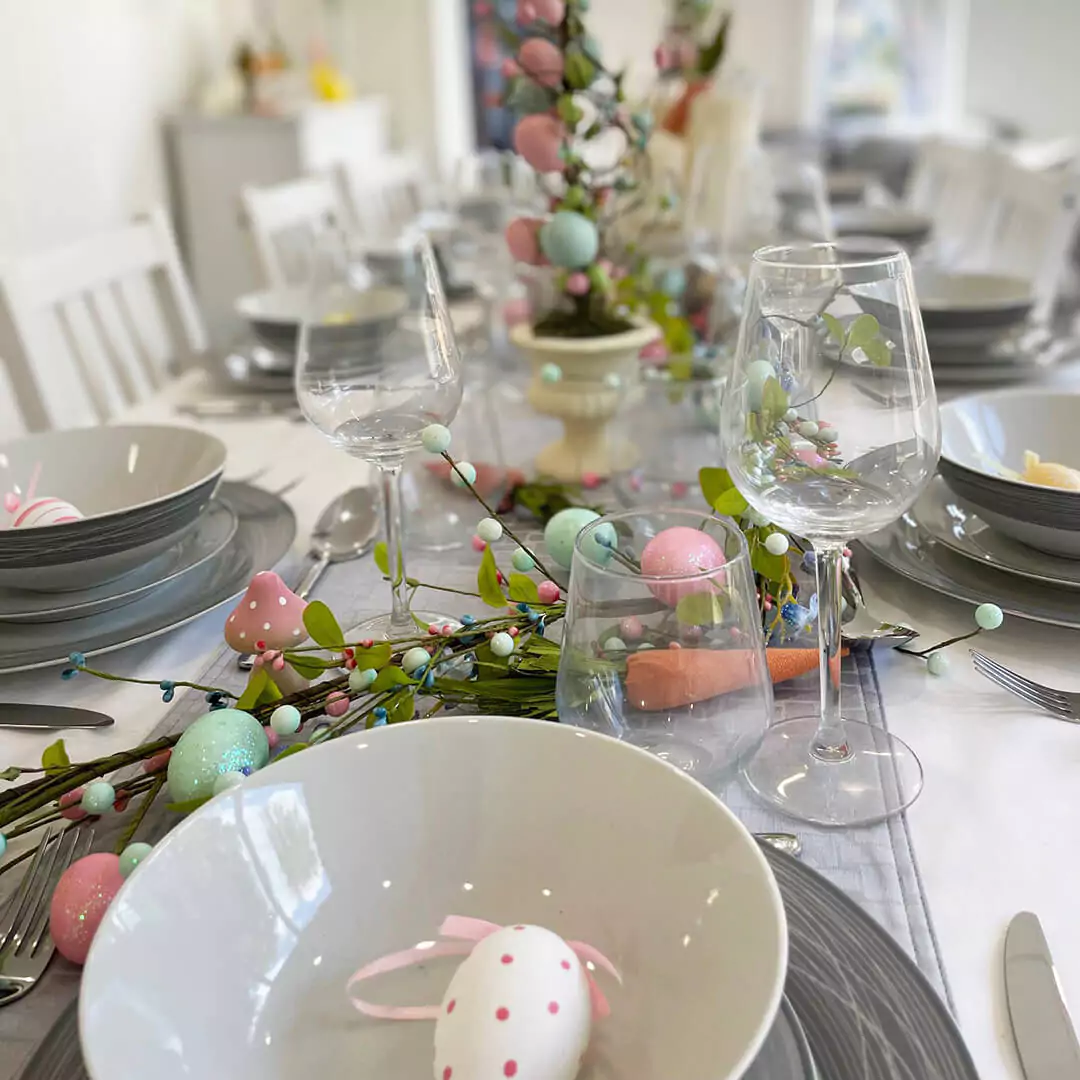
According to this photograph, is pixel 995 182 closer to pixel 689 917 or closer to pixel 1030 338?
pixel 1030 338

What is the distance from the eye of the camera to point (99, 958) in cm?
38

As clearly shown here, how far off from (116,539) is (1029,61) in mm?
5983

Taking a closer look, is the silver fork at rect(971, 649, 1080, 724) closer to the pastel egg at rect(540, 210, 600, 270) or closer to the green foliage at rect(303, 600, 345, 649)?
the green foliage at rect(303, 600, 345, 649)

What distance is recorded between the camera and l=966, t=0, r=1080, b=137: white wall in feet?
17.8

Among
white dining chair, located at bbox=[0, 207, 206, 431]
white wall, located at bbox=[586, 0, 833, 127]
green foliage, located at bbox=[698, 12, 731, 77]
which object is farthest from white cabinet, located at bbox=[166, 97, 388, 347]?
green foliage, located at bbox=[698, 12, 731, 77]

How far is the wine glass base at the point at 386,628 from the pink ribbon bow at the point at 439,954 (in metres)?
0.25

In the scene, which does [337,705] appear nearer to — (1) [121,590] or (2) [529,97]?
(1) [121,590]

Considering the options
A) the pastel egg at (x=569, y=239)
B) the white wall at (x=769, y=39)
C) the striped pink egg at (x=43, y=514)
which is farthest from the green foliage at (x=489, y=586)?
the white wall at (x=769, y=39)

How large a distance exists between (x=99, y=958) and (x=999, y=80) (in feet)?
20.6

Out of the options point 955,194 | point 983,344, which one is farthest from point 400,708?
point 955,194

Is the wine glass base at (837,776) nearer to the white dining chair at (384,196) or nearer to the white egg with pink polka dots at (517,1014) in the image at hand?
the white egg with pink polka dots at (517,1014)

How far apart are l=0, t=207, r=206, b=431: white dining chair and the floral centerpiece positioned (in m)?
0.65

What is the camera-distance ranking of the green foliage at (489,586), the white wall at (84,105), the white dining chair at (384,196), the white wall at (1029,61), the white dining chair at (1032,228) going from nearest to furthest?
the green foliage at (489,586) → the white dining chair at (1032,228) → the white dining chair at (384,196) → the white wall at (84,105) → the white wall at (1029,61)

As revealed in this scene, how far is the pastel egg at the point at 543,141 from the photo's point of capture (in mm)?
978
